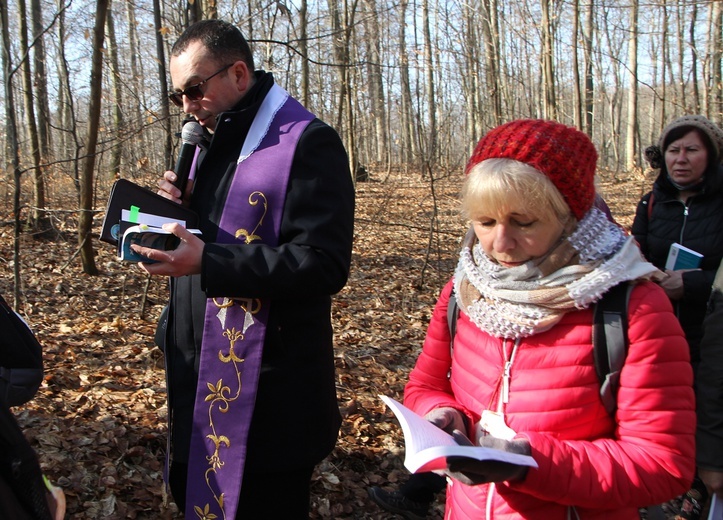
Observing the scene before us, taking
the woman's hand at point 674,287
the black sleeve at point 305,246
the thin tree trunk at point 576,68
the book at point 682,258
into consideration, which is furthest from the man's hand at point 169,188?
the thin tree trunk at point 576,68

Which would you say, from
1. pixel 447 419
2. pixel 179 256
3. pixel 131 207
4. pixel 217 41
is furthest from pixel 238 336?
pixel 217 41

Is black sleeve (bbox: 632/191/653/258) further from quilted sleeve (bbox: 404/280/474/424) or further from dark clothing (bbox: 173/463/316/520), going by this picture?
dark clothing (bbox: 173/463/316/520)

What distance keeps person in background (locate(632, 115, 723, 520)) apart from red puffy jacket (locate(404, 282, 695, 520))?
5.84 ft

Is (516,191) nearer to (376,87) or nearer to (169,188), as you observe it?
(169,188)

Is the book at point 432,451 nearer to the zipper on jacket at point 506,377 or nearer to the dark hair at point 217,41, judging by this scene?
the zipper on jacket at point 506,377

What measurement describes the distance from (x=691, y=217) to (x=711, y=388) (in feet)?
3.94

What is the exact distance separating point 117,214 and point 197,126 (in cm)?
46

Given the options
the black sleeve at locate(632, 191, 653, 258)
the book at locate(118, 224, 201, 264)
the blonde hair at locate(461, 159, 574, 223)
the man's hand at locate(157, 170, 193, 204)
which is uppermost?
the man's hand at locate(157, 170, 193, 204)

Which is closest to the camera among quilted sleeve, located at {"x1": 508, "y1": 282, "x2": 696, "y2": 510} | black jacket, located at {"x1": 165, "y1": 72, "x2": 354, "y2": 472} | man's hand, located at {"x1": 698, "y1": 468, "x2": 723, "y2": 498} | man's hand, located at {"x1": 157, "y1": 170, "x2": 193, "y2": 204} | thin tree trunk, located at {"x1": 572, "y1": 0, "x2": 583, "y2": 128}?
quilted sleeve, located at {"x1": 508, "y1": 282, "x2": 696, "y2": 510}

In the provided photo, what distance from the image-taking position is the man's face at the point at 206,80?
2102 mm

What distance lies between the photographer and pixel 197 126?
7.27 ft

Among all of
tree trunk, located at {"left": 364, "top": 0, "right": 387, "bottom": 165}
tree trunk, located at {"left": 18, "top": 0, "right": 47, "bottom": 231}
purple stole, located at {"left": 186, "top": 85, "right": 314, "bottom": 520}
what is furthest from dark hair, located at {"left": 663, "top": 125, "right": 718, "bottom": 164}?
tree trunk, located at {"left": 364, "top": 0, "right": 387, "bottom": 165}

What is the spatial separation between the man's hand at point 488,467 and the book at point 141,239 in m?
1.11

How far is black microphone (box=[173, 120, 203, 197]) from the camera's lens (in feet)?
7.27
